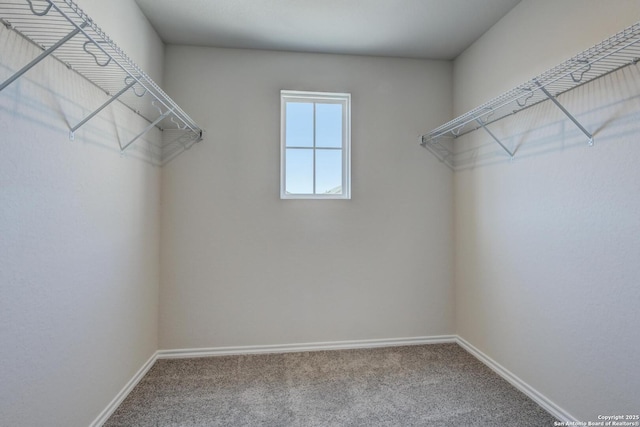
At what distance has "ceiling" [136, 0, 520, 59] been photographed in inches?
77.0

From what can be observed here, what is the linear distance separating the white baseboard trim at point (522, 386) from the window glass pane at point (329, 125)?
1974 millimetres

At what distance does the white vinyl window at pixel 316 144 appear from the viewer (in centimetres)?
257

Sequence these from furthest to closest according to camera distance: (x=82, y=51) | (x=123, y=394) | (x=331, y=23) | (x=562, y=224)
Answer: (x=331, y=23), (x=123, y=394), (x=562, y=224), (x=82, y=51)

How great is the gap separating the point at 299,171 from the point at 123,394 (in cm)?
191

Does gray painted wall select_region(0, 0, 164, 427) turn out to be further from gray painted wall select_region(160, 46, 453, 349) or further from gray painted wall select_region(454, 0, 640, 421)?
gray painted wall select_region(454, 0, 640, 421)

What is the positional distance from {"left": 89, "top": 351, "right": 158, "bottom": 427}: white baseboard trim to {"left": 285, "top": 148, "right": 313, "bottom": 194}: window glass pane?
1.64m

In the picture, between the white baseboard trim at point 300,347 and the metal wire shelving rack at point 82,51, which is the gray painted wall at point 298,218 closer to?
the white baseboard trim at point 300,347

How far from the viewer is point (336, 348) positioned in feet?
8.23

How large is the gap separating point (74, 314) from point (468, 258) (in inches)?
101

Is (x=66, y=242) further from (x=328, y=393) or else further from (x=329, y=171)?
(x=329, y=171)

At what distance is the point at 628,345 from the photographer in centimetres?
133

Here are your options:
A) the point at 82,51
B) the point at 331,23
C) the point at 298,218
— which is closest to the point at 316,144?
the point at 298,218

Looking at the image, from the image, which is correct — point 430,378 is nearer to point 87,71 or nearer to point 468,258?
point 468,258

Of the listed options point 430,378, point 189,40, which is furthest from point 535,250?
point 189,40
